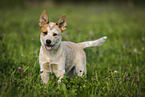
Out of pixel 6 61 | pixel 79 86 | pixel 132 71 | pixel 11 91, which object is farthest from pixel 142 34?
pixel 11 91

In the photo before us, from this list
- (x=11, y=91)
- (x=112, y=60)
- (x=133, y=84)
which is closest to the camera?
(x=11, y=91)

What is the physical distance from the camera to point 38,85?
10.3ft

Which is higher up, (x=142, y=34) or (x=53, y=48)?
(x=142, y=34)

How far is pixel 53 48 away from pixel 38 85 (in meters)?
0.72

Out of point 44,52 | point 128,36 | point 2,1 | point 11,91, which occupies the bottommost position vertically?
point 11,91

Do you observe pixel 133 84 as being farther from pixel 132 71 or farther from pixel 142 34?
pixel 142 34

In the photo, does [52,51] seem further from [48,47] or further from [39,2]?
[39,2]

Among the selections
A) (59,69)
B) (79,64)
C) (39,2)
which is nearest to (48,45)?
(59,69)

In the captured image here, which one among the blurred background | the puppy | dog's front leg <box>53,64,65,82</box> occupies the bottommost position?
dog's front leg <box>53,64,65,82</box>

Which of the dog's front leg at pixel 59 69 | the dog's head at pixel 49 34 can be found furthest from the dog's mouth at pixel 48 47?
the dog's front leg at pixel 59 69

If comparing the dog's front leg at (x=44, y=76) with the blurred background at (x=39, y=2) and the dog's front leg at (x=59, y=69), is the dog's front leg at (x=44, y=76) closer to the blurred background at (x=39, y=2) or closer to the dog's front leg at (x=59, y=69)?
the dog's front leg at (x=59, y=69)

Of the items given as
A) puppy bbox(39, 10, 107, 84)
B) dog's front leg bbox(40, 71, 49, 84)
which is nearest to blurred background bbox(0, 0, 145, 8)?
puppy bbox(39, 10, 107, 84)

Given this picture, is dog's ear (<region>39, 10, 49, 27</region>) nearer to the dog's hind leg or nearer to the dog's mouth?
the dog's mouth

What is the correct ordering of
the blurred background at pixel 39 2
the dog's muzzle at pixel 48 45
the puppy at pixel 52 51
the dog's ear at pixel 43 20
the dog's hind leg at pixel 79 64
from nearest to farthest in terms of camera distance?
the dog's muzzle at pixel 48 45 → the puppy at pixel 52 51 → the dog's ear at pixel 43 20 → the dog's hind leg at pixel 79 64 → the blurred background at pixel 39 2
